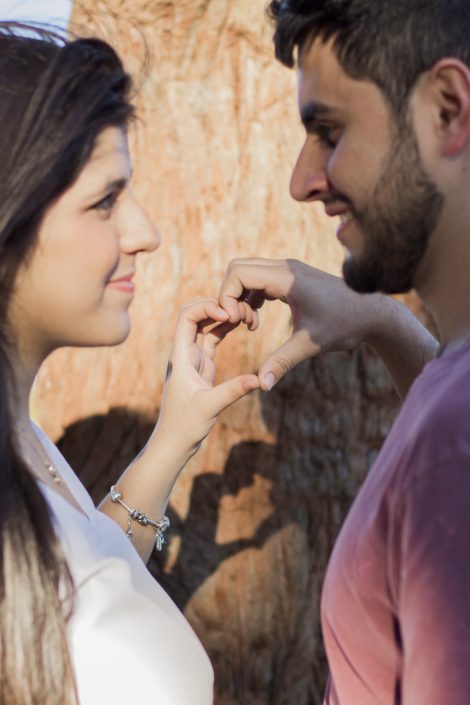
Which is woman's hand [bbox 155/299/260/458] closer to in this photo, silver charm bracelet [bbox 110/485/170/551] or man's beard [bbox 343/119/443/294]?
silver charm bracelet [bbox 110/485/170/551]

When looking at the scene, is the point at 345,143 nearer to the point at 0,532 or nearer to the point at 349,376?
the point at 0,532

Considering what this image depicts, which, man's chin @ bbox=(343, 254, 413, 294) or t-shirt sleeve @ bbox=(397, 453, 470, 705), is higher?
man's chin @ bbox=(343, 254, 413, 294)

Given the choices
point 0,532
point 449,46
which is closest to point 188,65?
point 449,46

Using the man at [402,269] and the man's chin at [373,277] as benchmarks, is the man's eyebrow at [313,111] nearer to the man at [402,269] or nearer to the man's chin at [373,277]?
the man at [402,269]

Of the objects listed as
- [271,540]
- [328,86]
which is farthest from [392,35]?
[271,540]

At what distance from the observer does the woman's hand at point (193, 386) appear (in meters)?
2.24

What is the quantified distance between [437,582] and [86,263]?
0.89m

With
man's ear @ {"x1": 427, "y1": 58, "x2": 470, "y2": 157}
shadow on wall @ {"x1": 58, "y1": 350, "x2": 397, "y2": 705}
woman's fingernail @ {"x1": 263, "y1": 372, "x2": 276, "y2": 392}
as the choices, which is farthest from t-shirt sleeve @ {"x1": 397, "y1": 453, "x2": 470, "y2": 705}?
shadow on wall @ {"x1": 58, "y1": 350, "x2": 397, "y2": 705}

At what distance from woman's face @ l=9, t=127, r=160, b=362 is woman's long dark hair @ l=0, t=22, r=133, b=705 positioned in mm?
23

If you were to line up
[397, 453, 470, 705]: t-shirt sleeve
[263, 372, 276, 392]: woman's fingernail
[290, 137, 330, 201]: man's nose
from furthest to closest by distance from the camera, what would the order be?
[263, 372, 276, 392]: woman's fingernail → [290, 137, 330, 201]: man's nose → [397, 453, 470, 705]: t-shirt sleeve

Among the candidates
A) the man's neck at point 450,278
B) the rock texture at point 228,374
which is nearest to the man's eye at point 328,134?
the man's neck at point 450,278

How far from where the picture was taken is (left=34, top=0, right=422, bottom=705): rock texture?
9.30ft

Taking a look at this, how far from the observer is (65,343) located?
1.95m

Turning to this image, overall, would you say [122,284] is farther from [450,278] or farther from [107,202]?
[450,278]
